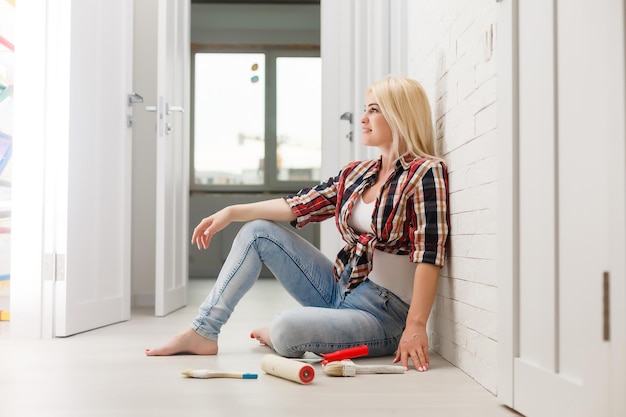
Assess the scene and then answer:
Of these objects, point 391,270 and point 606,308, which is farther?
point 391,270

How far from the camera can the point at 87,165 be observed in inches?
118

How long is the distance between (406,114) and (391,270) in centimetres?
47

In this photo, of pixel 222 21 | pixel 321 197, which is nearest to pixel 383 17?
pixel 321 197

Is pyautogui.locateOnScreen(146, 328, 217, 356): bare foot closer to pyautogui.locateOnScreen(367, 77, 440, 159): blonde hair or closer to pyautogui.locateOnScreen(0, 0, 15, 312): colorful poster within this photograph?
pyautogui.locateOnScreen(367, 77, 440, 159): blonde hair

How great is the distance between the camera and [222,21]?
732 cm

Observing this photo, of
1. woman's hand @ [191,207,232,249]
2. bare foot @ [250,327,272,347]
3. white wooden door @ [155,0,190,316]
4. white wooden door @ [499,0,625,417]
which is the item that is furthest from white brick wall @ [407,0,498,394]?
white wooden door @ [155,0,190,316]

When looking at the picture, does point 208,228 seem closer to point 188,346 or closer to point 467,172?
point 188,346

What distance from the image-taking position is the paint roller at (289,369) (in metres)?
1.74

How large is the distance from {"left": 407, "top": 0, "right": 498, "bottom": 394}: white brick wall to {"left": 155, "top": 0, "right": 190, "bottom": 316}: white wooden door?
1.61 m

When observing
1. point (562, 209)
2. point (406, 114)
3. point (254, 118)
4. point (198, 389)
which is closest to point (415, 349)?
point (198, 389)

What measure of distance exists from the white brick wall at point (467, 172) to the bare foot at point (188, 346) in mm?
696

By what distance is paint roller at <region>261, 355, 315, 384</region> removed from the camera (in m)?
1.74

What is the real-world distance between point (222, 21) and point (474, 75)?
5.81 m

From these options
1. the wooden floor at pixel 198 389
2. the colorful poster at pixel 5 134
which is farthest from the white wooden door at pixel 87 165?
the colorful poster at pixel 5 134
